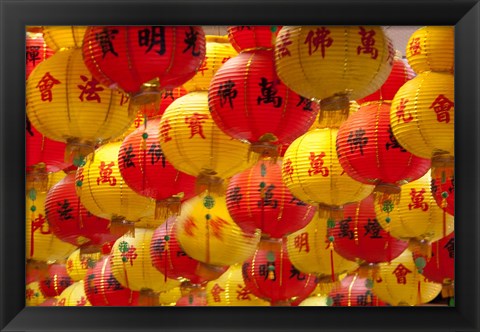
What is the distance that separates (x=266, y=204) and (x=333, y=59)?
1237 mm

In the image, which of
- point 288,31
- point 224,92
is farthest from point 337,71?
point 224,92

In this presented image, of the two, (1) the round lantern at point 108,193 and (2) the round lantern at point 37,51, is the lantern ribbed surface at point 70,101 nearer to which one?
(2) the round lantern at point 37,51

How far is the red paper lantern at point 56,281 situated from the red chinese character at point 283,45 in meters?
2.74

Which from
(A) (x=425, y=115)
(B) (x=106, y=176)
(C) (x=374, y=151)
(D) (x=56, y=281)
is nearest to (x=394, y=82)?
(C) (x=374, y=151)

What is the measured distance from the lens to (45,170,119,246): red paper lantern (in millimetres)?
5352

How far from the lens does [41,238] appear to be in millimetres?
5703

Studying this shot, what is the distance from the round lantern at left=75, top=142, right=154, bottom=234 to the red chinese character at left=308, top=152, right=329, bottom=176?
871mm

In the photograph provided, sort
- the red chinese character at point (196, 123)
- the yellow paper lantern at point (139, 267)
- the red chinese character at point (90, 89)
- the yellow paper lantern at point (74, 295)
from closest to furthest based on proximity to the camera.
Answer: the red chinese character at point (90, 89)
the red chinese character at point (196, 123)
the yellow paper lantern at point (139, 267)
the yellow paper lantern at point (74, 295)

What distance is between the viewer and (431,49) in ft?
14.8

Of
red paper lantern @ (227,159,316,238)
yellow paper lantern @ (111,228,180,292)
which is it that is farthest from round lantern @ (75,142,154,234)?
yellow paper lantern @ (111,228,180,292)

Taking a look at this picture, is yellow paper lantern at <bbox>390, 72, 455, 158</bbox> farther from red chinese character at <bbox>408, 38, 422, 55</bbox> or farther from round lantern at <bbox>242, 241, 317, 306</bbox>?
round lantern at <bbox>242, 241, 317, 306</bbox>

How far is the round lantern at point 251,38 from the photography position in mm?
4391
